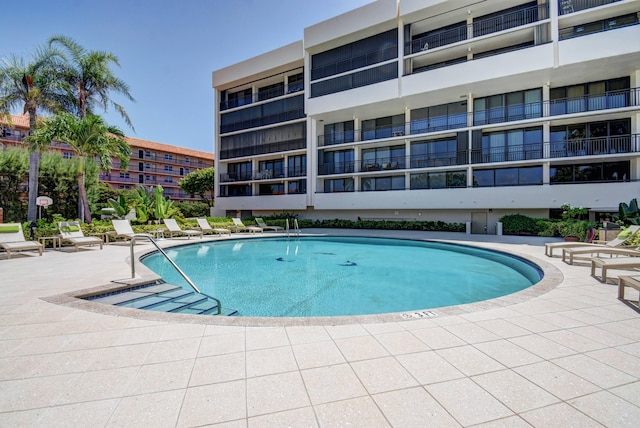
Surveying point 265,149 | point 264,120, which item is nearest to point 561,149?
point 265,149

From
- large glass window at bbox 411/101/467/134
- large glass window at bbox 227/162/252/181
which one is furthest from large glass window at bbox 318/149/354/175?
large glass window at bbox 227/162/252/181

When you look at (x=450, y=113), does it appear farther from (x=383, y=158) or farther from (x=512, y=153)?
(x=383, y=158)

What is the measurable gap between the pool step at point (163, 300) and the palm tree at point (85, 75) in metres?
19.8

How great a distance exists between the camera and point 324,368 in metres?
2.82

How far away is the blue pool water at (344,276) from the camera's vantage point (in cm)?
645

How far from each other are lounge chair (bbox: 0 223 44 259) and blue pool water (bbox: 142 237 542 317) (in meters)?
3.55

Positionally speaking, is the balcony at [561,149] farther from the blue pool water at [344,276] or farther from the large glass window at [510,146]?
the blue pool water at [344,276]

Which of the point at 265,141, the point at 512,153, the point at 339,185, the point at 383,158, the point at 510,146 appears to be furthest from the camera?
the point at 265,141

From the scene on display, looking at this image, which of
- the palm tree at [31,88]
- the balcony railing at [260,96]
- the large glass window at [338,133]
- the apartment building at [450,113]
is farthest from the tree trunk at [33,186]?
the large glass window at [338,133]

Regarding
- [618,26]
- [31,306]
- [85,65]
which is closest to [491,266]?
[31,306]

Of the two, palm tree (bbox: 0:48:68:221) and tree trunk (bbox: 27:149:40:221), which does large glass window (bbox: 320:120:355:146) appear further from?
tree trunk (bbox: 27:149:40:221)

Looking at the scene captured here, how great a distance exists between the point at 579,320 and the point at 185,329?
5238mm

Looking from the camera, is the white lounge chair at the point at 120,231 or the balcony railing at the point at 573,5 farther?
the balcony railing at the point at 573,5

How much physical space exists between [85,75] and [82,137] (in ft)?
24.2
